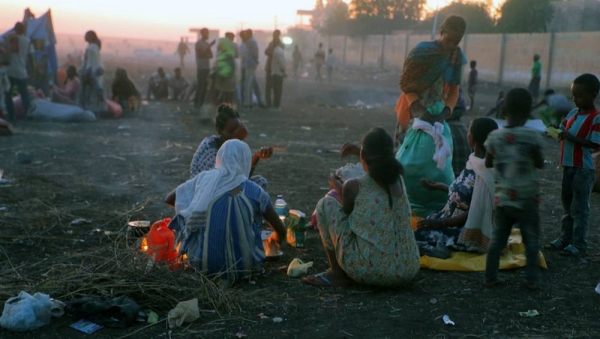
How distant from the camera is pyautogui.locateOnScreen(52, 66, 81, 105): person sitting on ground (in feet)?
46.9

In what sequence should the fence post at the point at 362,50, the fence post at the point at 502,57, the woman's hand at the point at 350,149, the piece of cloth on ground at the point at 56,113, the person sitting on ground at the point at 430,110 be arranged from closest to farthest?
the woman's hand at the point at 350,149
the person sitting on ground at the point at 430,110
the piece of cloth on ground at the point at 56,113
the fence post at the point at 502,57
the fence post at the point at 362,50

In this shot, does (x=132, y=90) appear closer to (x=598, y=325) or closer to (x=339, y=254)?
(x=339, y=254)

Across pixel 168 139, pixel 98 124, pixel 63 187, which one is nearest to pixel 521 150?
pixel 63 187

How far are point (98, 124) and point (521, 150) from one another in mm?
10316

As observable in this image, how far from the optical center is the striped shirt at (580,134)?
4906 millimetres

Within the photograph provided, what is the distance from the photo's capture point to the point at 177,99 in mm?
18984

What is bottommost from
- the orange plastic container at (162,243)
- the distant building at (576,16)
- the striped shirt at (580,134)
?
the orange plastic container at (162,243)

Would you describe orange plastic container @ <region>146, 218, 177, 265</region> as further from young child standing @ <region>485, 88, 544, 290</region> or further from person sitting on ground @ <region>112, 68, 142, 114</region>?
person sitting on ground @ <region>112, 68, 142, 114</region>

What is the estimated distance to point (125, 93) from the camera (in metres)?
14.4

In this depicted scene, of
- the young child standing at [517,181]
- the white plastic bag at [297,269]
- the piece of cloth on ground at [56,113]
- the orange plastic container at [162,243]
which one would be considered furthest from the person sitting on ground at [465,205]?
the piece of cloth on ground at [56,113]

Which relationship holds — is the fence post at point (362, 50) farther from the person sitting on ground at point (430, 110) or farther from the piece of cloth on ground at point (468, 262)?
the piece of cloth on ground at point (468, 262)

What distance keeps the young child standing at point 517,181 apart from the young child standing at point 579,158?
83cm

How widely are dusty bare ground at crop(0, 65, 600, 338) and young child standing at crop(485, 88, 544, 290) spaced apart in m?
0.24

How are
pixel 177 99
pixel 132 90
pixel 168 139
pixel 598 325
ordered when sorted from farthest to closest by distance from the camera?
pixel 177 99 < pixel 132 90 < pixel 168 139 < pixel 598 325
